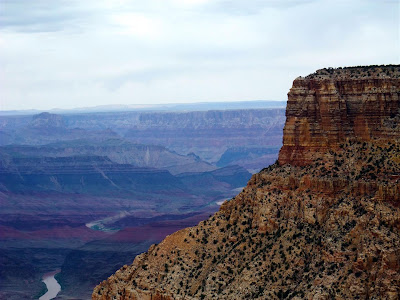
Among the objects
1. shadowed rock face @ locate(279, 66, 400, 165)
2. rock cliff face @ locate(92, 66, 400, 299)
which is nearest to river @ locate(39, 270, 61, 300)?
rock cliff face @ locate(92, 66, 400, 299)

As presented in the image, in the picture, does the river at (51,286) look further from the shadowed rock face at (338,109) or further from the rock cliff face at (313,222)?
the shadowed rock face at (338,109)

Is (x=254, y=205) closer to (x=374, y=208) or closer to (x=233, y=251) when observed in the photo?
(x=233, y=251)

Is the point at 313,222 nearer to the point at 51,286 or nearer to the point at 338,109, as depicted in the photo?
the point at 338,109

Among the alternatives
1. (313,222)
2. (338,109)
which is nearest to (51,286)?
(338,109)

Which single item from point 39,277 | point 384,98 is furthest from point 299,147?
point 39,277

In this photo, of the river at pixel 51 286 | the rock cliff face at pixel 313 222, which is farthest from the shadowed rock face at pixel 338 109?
the river at pixel 51 286

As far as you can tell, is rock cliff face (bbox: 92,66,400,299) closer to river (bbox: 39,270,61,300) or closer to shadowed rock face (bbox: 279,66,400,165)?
shadowed rock face (bbox: 279,66,400,165)
